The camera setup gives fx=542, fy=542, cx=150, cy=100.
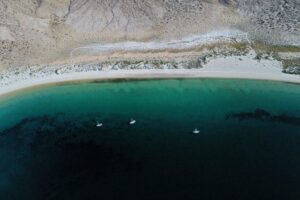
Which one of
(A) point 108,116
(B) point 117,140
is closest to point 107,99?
(A) point 108,116

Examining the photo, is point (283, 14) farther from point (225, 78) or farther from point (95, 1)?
point (95, 1)

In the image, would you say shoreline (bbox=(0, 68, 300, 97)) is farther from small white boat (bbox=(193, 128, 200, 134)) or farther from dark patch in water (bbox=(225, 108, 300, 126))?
small white boat (bbox=(193, 128, 200, 134))

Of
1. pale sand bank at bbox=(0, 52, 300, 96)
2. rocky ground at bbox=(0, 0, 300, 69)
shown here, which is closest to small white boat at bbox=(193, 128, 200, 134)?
pale sand bank at bbox=(0, 52, 300, 96)

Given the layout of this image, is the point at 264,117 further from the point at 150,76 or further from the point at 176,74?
the point at 150,76

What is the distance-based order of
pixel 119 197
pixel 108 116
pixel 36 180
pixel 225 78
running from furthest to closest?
pixel 225 78, pixel 108 116, pixel 36 180, pixel 119 197

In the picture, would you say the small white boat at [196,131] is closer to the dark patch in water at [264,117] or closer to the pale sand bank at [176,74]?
the dark patch in water at [264,117]

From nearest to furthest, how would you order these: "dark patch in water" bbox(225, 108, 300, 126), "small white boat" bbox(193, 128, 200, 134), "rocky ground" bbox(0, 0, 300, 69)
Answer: "small white boat" bbox(193, 128, 200, 134) < "dark patch in water" bbox(225, 108, 300, 126) < "rocky ground" bbox(0, 0, 300, 69)
